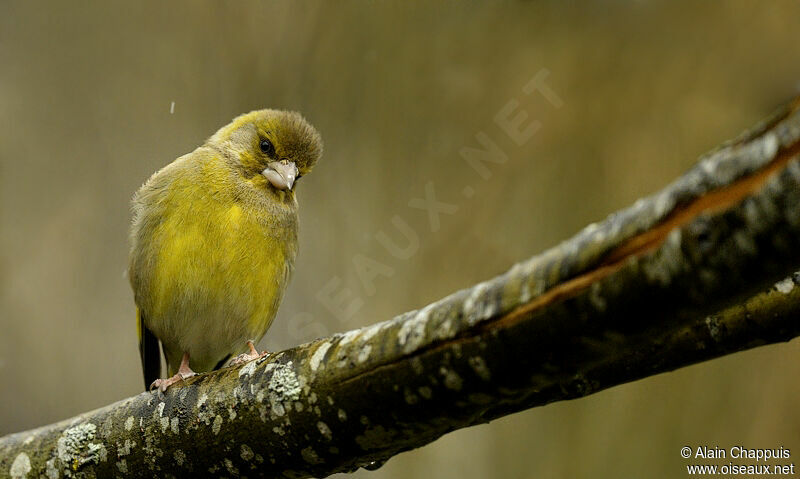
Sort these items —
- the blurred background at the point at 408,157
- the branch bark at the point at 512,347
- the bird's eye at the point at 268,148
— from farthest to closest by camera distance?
the blurred background at the point at 408,157, the bird's eye at the point at 268,148, the branch bark at the point at 512,347

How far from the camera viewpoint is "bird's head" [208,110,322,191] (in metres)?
3.55

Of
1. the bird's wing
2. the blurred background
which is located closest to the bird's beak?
the bird's wing

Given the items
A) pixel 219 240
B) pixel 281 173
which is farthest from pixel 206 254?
pixel 281 173

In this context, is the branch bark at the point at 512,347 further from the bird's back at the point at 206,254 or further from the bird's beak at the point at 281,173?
the bird's beak at the point at 281,173

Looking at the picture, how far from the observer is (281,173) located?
11.7ft

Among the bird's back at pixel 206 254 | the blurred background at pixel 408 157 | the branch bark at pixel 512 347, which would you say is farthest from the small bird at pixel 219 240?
the blurred background at pixel 408 157

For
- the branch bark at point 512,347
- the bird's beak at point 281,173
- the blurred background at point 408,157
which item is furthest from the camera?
the blurred background at point 408,157

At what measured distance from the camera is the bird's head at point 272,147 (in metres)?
3.55

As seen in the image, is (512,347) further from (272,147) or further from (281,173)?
(272,147)

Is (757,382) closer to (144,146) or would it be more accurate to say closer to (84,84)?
(144,146)

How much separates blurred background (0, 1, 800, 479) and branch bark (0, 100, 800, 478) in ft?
7.58

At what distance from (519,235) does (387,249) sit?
0.73 metres

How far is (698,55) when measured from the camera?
4543 millimetres

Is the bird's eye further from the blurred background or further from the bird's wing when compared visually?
the blurred background
